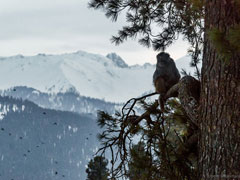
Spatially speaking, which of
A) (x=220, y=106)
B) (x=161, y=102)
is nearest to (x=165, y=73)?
(x=161, y=102)

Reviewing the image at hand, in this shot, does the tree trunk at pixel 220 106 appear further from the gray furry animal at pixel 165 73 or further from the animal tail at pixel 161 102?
the animal tail at pixel 161 102

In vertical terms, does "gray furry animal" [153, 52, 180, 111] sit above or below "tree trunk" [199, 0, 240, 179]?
above

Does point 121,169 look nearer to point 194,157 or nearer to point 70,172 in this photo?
point 194,157

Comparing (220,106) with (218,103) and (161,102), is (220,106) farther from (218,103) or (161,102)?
(161,102)

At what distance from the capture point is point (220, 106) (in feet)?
10.4

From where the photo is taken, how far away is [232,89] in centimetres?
313

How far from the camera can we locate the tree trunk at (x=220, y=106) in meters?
3.11

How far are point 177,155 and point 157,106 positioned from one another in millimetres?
619

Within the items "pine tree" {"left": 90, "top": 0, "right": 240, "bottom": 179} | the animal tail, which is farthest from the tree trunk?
the animal tail

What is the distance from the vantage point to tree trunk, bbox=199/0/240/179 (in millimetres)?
3111

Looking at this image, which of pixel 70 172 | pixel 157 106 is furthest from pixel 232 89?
pixel 70 172

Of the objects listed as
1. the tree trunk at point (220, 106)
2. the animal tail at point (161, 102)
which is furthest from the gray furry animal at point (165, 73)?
the tree trunk at point (220, 106)

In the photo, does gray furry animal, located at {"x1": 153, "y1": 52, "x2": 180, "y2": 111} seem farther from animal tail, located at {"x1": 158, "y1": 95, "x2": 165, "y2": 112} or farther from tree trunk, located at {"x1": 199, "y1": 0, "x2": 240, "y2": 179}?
tree trunk, located at {"x1": 199, "y1": 0, "x2": 240, "y2": 179}

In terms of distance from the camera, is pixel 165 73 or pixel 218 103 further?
pixel 165 73
